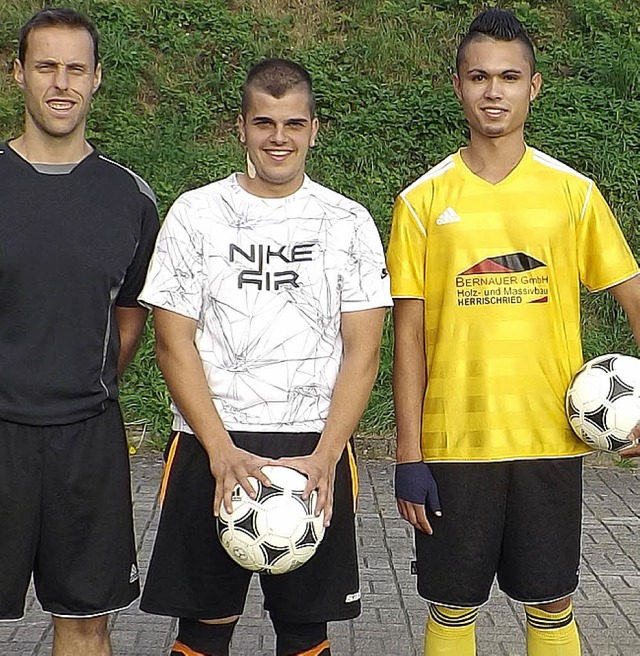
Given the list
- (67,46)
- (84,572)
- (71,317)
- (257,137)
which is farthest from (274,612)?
(67,46)

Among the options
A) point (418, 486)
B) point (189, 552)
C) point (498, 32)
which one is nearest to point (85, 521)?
point (189, 552)

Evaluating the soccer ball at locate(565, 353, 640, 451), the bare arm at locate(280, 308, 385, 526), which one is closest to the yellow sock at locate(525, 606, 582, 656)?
the soccer ball at locate(565, 353, 640, 451)

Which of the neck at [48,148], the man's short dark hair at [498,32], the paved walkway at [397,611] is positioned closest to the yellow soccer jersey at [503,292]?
the man's short dark hair at [498,32]

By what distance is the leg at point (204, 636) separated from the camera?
4008mm

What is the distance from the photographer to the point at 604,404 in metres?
3.89

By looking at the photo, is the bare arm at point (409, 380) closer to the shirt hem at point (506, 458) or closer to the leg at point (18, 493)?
the shirt hem at point (506, 458)

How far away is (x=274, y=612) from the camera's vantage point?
4012 mm

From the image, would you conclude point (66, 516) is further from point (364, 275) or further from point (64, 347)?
point (364, 275)

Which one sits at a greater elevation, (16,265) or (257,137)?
(257,137)

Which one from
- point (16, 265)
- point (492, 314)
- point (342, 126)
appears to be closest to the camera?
point (16, 265)

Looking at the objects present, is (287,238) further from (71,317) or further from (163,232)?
(71,317)

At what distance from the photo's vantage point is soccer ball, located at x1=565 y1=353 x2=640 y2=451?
391 cm

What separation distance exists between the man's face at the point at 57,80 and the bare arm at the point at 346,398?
3.78 feet

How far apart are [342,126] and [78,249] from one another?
724 cm
